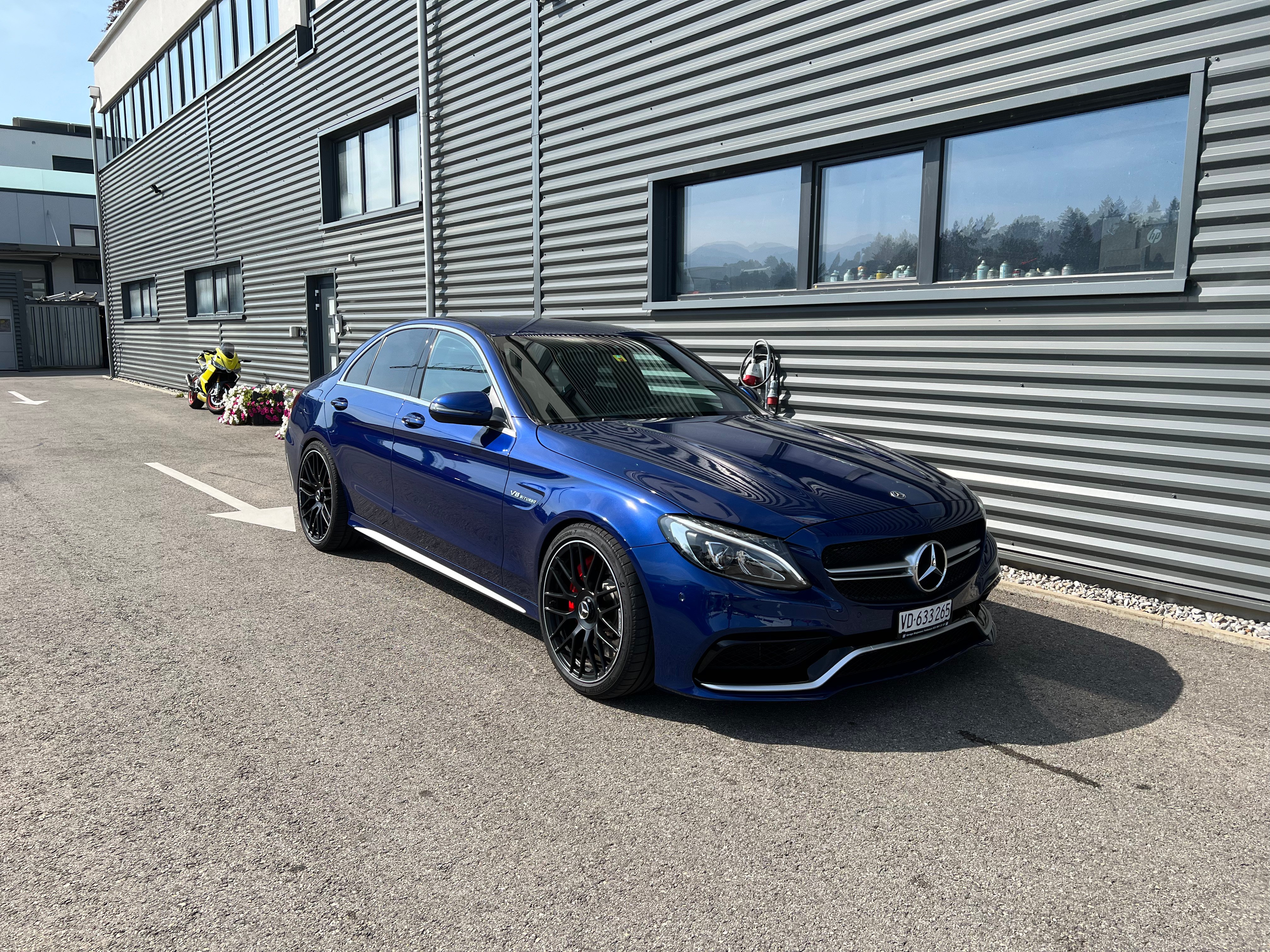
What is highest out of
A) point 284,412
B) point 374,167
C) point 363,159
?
point 363,159

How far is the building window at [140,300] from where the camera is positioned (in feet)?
77.4

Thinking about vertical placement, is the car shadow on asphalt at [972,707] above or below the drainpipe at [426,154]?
below

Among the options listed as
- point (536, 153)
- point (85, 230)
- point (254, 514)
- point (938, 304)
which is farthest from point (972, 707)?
point (85, 230)

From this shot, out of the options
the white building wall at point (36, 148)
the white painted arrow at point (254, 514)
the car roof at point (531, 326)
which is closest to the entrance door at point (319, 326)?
the white painted arrow at point (254, 514)

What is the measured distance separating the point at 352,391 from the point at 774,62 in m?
4.32

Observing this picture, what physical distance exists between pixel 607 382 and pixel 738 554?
1.65 meters

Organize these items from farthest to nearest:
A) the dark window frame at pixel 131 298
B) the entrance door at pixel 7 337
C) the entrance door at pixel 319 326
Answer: the entrance door at pixel 7 337
the dark window frame at pixel 131 298
the entrance door at pixel 319 326

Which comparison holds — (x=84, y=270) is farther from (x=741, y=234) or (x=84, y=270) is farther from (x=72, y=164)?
(x=741, y=234)

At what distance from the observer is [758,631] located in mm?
3252

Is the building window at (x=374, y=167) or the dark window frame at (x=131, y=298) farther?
the dark window frame at (x=131, y=298)

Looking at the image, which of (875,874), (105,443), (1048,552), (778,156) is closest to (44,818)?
(875,874)

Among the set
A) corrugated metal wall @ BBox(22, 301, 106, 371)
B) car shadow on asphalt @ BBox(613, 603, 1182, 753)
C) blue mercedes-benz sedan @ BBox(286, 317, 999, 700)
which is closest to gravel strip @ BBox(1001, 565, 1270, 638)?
car shadow on asphalt @ BBox(613, 603, 1182, 753)

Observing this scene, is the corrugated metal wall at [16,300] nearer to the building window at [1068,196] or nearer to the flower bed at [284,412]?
the flower bed at [284,412]

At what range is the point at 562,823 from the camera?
9.30 ft
